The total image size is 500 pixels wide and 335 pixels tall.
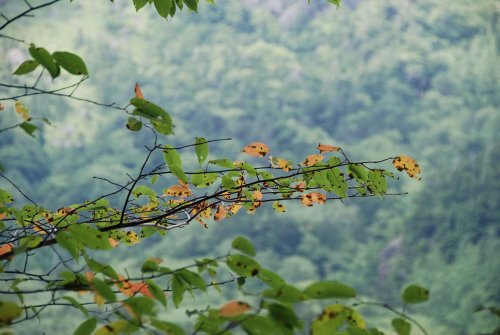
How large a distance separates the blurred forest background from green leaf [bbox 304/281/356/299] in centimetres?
981

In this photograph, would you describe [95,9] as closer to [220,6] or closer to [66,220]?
[220,6]

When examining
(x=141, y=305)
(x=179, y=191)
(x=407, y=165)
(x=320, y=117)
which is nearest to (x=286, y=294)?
(x=141, y=305)

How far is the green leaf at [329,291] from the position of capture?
0.43 meters

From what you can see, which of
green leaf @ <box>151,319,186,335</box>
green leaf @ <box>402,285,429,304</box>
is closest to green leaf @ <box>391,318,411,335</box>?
green leaf @ <box>402,285,429,304</box>

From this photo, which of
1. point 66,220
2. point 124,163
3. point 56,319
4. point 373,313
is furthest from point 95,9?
point 66,220

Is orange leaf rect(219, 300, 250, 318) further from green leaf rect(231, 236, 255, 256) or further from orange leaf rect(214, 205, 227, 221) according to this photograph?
orange leaf rect(214, 205, 227, 221)

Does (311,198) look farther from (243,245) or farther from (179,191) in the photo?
(243,245)

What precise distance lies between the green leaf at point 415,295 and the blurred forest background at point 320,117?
9.82 m

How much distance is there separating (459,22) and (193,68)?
7.09m

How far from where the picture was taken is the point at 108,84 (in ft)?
49.0

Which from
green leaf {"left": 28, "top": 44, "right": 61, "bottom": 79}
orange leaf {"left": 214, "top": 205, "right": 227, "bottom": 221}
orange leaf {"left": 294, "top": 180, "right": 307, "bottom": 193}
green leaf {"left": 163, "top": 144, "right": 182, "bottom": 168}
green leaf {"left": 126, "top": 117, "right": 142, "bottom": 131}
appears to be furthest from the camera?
orange leaf {"left": 214, "top": 205, "right": 227, "bottom": 221}

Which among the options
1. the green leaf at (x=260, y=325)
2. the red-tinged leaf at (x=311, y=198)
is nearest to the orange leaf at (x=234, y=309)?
the green leaf at (x=260, y=325)

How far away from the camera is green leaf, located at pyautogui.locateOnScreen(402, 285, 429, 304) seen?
445mm

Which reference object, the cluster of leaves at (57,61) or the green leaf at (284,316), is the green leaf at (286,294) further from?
the cluster of leaves at (57,61)
